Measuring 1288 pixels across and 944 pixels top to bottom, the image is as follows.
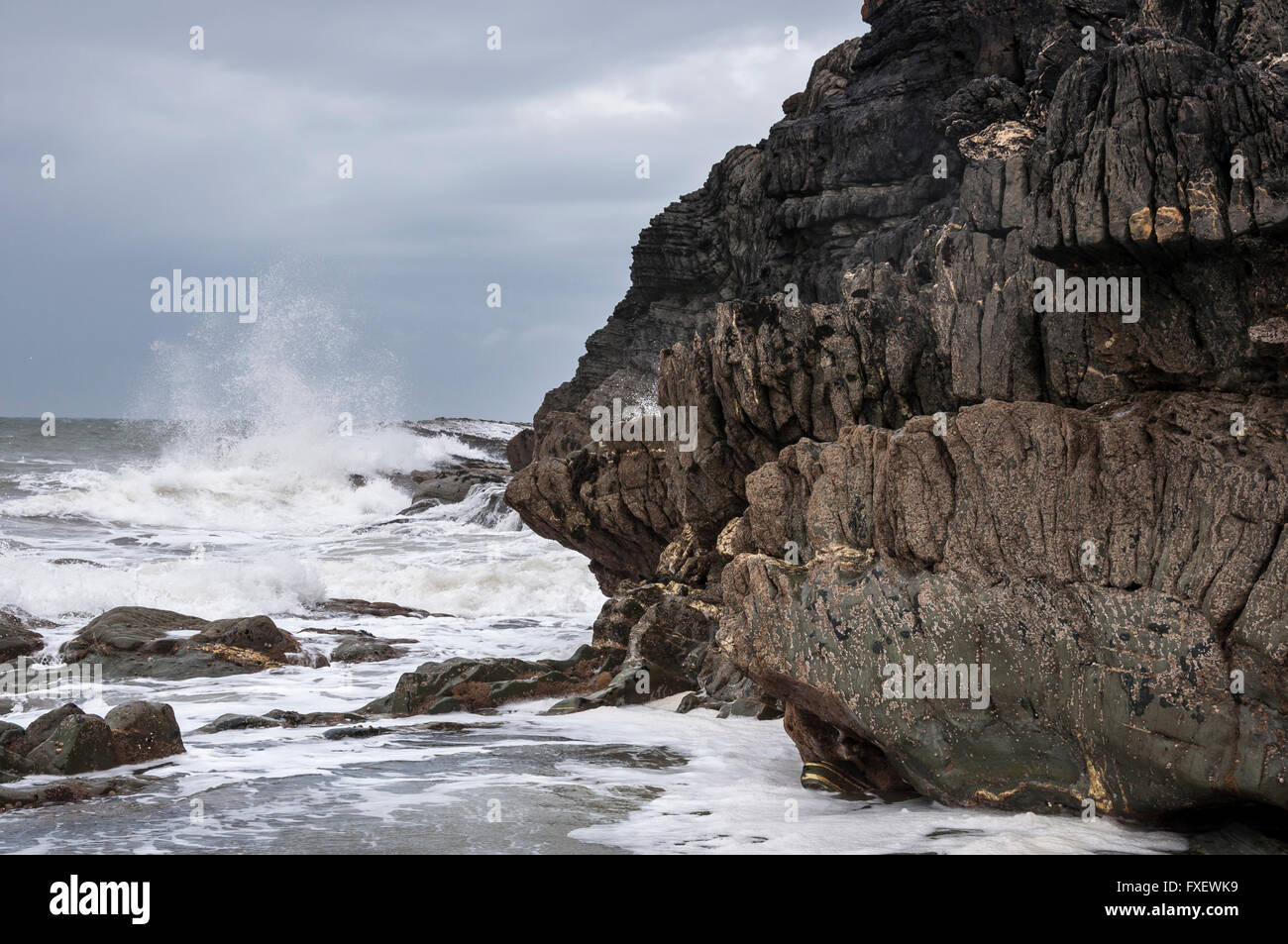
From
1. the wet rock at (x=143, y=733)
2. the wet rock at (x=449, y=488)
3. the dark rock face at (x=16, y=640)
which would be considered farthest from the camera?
the wet rock at (x=449, y=488)

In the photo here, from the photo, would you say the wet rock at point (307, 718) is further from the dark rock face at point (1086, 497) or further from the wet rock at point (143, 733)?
the dark rock face at point (1086, 497)

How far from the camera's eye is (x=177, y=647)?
44.5ft

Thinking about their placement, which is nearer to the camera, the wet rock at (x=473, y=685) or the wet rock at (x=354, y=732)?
the wet rock at (x=354, y=732)

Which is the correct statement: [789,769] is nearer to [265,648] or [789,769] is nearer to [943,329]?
[943,329]

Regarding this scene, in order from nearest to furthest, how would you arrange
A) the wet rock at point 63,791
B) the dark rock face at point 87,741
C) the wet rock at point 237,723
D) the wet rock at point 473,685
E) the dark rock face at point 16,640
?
the wet rock at point 63,791
the dark rock face at point 87,741
the wet rock at point 237,723
the wet rock at point 473,685
the dark rock face at point 16,640

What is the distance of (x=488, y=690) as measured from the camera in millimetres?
11266

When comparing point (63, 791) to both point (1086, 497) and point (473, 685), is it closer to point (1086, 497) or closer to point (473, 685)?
point (473, 685)

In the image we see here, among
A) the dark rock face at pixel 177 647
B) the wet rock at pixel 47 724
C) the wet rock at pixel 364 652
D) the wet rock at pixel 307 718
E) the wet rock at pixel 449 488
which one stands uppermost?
the wet rock at pixel 449 488

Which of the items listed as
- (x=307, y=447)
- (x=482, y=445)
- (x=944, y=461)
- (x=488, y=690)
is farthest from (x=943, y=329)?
(x=482, y=445)

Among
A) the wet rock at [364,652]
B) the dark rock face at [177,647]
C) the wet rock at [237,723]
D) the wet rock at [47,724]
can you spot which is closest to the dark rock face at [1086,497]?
the wet rock at [237,723]

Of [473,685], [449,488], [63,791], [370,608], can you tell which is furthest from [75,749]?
[449,488]

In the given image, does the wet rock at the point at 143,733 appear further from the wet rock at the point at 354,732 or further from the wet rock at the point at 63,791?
the wet rock at the point at 354,732

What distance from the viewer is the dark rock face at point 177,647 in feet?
42.7

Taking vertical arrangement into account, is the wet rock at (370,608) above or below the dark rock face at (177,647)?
below
